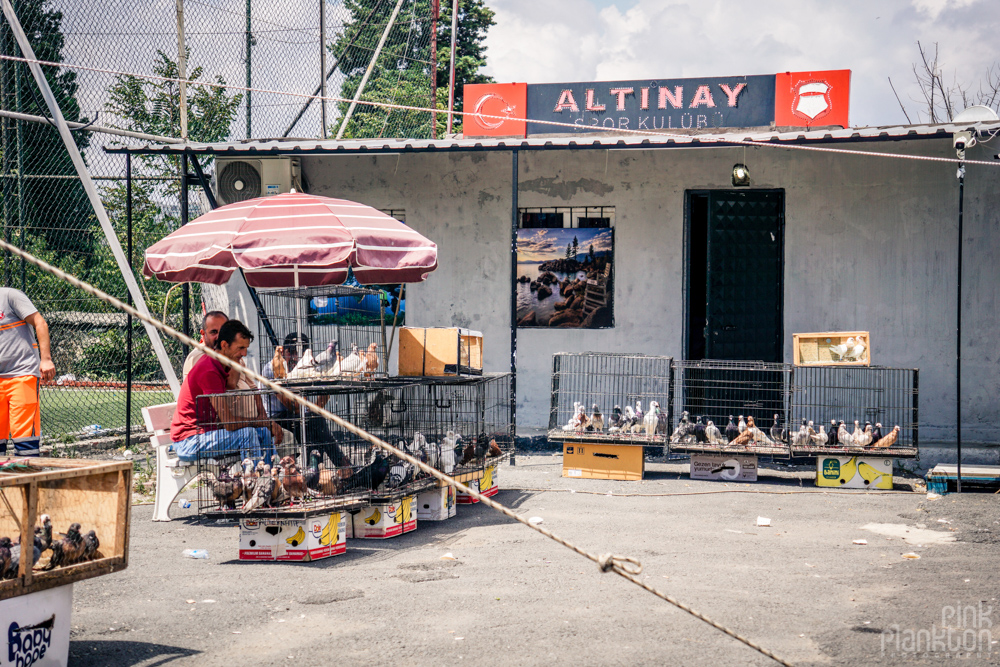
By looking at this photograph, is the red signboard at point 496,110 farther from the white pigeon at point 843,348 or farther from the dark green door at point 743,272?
the white pigeon at point 843,348

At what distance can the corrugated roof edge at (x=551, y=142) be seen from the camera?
924 centimetres

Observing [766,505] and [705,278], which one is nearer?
[766,505]

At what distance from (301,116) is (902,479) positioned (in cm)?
910

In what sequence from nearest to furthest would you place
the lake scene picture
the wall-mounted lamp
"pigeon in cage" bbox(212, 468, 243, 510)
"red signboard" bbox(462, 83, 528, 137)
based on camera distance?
"pigeon in cage" bbox(212, 468, 243, 510), the wall-mounted lamp, the lake scene picture, "red signboard" bbox(462, 83, 528, 137)

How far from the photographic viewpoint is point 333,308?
39.9ft

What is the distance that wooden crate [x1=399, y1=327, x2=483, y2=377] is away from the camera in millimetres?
8164

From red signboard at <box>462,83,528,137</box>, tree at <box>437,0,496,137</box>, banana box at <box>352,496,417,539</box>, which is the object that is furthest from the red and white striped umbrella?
tree at <box>437,0,496,137</box>

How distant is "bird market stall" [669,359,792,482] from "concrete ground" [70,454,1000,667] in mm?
1431

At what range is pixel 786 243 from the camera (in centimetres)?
1089

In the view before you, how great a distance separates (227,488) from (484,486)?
118 inches

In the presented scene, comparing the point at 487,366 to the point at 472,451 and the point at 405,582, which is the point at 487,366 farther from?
the point at 405,582

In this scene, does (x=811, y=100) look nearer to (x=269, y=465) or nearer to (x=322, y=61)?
(x=322, y=61)

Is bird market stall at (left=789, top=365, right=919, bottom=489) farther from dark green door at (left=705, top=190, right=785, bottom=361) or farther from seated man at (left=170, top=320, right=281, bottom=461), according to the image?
seated man at (left=170, top=320, right=281, bottom=461)

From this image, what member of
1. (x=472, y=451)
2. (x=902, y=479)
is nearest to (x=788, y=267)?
(x=902, y=479)
